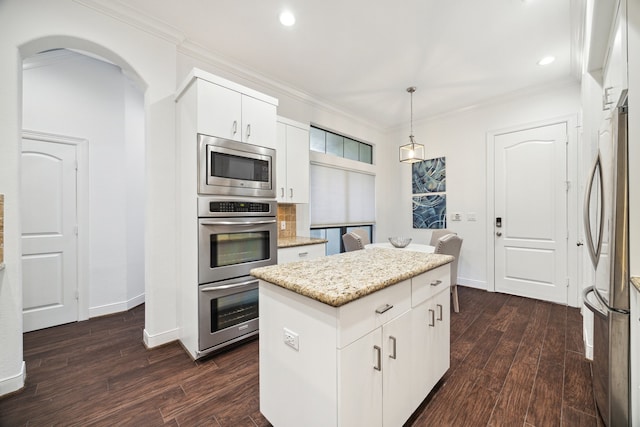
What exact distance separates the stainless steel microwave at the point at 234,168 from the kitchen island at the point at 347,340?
1125mm

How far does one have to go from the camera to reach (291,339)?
1.20 meters

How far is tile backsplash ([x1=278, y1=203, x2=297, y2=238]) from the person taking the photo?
352cm

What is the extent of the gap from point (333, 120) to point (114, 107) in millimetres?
2976

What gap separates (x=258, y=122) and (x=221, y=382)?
7.24 feet

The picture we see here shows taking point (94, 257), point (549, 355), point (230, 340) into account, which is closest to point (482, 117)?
point (549, 355)

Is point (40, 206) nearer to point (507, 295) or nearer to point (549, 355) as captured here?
point (549, 355)

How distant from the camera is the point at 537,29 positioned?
2.44m

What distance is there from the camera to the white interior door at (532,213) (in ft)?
11.1


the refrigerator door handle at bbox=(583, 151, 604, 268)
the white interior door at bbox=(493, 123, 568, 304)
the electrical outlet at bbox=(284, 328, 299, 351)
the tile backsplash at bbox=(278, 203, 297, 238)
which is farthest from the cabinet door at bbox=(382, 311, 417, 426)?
the white interior door at bbox=(493, 123, 568, 304)

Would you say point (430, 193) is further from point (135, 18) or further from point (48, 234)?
point (48, 234)

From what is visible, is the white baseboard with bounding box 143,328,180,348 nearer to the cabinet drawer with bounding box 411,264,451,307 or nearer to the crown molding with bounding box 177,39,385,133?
the cabinet drawer with bounding box 411,264,451,307

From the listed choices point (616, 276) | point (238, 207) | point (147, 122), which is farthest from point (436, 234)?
point (147, 122)

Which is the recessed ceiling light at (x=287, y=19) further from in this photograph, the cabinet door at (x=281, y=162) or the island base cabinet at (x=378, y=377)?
the island base cabinet at (x=378, y=377)

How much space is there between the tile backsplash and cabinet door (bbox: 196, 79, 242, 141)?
53.9 inches
